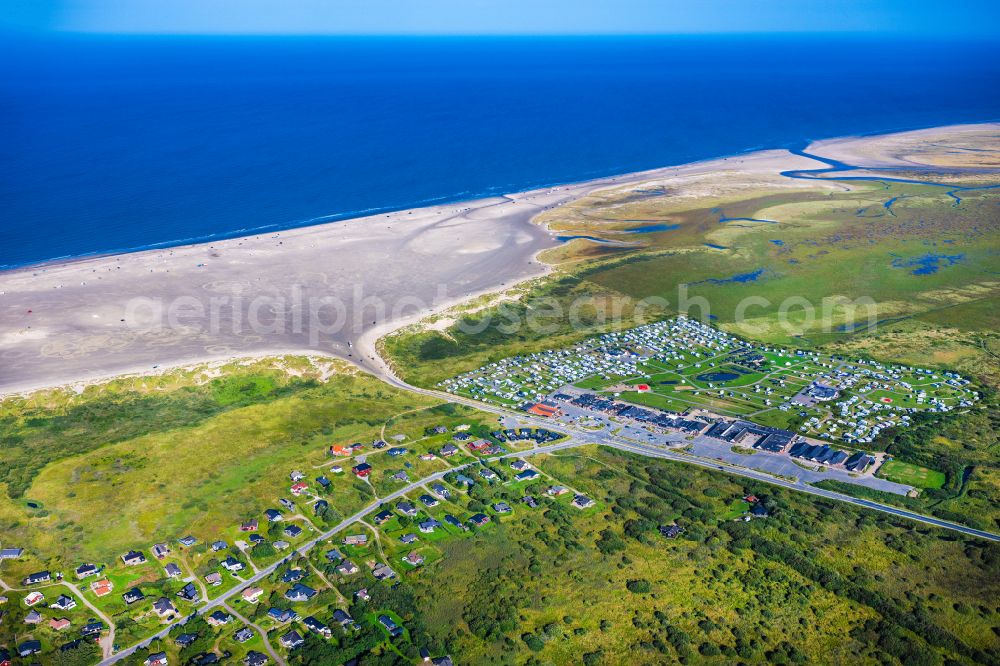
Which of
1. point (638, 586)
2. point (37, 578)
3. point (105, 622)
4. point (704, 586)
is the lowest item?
point (704, 586)

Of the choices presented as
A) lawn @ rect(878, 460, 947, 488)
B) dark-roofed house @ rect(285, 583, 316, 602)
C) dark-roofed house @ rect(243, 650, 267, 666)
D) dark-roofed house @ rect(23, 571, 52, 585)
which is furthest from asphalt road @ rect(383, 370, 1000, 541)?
dark-roofed house @ rect(23, 571, 52, 585)

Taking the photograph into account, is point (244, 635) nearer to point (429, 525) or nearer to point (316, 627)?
point (316, 627)

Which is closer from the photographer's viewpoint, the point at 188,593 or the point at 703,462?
the point at 188,593

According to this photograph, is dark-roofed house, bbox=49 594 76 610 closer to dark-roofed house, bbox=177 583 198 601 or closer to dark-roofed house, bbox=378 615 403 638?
dark-roofed house, bbox=177 583 198 601

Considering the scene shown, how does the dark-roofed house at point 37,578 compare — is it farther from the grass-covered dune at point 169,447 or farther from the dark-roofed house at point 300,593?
the dark-roofed house at point 300,593

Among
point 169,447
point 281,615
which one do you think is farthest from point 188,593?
point 169,447

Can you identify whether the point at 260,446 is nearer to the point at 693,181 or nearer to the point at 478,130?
the point at 693,181

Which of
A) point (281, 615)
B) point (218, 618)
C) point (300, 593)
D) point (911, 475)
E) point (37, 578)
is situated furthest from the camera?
point (911, 475)

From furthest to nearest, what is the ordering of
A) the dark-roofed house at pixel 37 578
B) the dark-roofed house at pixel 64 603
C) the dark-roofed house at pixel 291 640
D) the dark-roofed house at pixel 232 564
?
1. the dark-roofed house at pixel 232 564
2. the dark-roofed house at pixel 37 578
3. the dark-roofed house at pixel 64 603
4. the dark-roofed house at pixel 291 640

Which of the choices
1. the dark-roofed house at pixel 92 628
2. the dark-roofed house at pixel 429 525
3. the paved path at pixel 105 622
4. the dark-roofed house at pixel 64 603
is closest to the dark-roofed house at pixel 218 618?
the paved path at pixel 105 622

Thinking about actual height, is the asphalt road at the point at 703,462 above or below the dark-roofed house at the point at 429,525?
below
